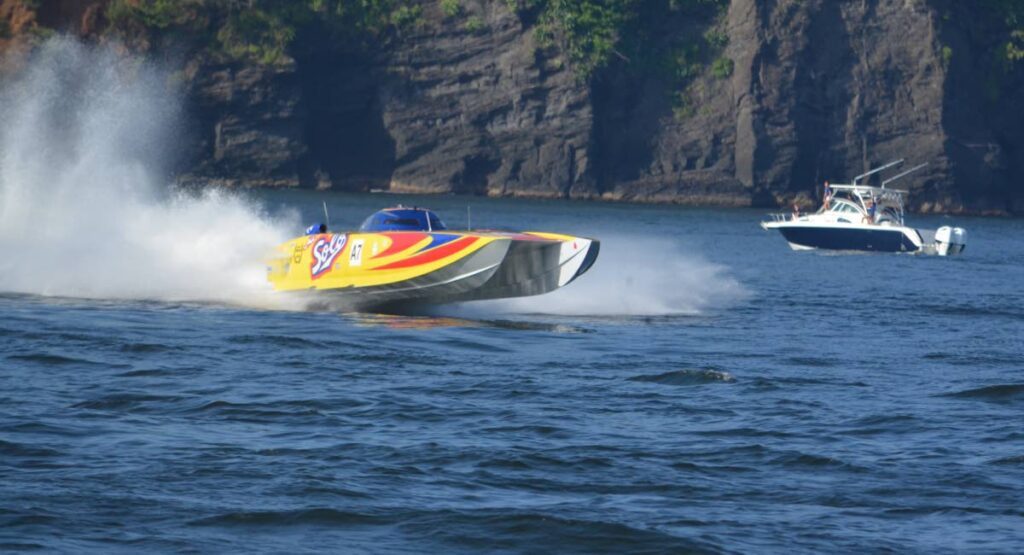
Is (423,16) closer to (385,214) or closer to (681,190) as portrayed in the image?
(681,190)

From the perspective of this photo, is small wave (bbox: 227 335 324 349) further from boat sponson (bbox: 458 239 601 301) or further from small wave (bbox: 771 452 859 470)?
small wave (bbox: 771 452 859 470)

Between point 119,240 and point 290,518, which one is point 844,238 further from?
point 290,518

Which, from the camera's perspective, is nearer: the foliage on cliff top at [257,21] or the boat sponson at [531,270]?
the boat sponson at [531,270]

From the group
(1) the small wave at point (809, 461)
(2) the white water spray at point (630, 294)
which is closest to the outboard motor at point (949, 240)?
(2) the white water spray at point (630, 294)

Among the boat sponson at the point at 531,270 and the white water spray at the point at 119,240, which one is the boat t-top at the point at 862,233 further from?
the boat sponson at the point at 531,270

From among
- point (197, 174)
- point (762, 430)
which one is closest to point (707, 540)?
point (762, 430)

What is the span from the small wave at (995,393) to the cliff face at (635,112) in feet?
Answer: 240

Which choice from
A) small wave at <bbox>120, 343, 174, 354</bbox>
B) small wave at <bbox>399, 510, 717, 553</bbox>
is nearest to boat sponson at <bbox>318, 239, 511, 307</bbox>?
small wave at <bbox>120, 343, 174, 354</bbox>

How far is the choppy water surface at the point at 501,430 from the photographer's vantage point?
444 inches

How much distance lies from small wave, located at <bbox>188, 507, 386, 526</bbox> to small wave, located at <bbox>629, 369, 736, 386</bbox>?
7.37 m

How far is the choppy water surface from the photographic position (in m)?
11.3

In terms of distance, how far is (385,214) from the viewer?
2558 cm

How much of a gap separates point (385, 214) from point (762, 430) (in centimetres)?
1163

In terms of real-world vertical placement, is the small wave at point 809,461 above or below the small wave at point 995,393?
below
